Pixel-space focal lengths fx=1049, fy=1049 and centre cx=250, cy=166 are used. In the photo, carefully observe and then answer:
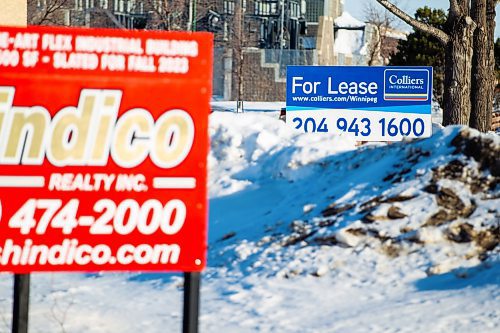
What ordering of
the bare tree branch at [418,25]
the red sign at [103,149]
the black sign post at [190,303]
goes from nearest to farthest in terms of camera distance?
the red sign at [103,149]
the black sign post at [190,303]
the bare tree branch at [418,25]

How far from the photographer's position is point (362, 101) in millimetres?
17719

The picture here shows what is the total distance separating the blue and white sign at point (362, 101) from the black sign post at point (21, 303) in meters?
12.5

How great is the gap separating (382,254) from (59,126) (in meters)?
4.85

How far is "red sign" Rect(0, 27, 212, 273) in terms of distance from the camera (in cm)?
517

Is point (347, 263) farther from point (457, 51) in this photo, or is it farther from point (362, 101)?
point (457, 51)

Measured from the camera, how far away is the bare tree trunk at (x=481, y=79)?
24.1 meters

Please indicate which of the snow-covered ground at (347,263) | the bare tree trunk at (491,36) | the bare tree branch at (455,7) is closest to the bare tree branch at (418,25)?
the bare tree branch at (455,7)

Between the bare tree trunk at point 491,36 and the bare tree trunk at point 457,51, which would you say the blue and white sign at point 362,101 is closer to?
the bare tree trunk at point 457,51

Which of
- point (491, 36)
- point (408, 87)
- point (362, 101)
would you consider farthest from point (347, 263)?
point (491, 36)

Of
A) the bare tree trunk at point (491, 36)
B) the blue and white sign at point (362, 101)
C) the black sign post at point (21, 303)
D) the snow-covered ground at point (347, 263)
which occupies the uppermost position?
the bare tree trunk at point (491, 36)

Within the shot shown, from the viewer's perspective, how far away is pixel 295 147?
13719 mm

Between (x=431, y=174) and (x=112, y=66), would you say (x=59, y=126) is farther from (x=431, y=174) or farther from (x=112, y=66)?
(x=431, y=174)

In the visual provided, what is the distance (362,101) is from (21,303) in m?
12.8

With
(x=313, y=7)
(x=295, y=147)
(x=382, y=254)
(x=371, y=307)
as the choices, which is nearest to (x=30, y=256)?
(x=371, y=307)
